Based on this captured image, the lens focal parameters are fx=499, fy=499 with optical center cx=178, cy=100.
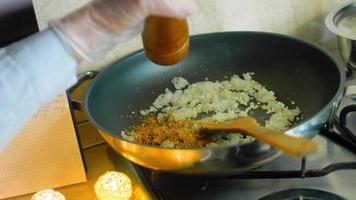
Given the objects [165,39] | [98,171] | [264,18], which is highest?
[165,39]

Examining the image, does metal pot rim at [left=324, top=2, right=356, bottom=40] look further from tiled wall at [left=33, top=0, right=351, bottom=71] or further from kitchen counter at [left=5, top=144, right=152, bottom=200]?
kitchen counter at [left=5, top=144, right=152, bottom=200]

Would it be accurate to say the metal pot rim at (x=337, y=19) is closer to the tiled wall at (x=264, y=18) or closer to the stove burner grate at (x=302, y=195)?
the tiled wall at (x=264, y=18)

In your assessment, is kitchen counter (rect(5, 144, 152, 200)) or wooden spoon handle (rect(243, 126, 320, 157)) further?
kitchen counter (rect(5, 144, 152, 200))

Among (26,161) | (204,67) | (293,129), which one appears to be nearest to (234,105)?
(204,67)

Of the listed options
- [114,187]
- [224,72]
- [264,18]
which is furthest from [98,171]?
[264,18]

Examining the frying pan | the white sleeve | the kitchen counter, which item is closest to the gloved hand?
the white sleeve

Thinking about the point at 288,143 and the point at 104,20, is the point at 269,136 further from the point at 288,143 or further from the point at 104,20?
the point at 104,20
